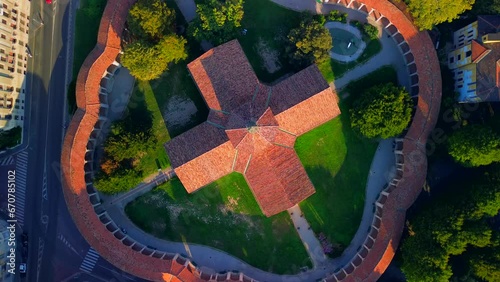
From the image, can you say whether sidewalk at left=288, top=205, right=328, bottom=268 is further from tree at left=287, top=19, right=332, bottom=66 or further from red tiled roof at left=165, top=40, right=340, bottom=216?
tree at left=287, top=19, right=332, bottom=66

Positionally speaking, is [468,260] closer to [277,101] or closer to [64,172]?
[277,101]

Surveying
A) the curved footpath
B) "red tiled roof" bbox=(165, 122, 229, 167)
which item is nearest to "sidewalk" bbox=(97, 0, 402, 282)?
the curved footpath

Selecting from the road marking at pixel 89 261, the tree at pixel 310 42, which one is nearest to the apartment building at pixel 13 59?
the road marking at pixel 89 261

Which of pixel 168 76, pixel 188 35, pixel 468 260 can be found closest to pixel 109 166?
pixel 168 76

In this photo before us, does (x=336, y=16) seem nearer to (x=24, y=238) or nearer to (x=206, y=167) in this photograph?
(x=206, y=167)

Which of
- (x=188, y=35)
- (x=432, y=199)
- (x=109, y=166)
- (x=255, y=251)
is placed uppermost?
(x=188, y=35)

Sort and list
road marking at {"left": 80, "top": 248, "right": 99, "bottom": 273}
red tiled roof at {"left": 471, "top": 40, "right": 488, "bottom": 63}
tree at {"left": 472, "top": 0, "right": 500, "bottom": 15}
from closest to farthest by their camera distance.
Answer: red tiled roof at {"left": 471, "top": 40, "right": 488, "bottom": 63} < tree at {"left": 472, "top": 0, "right": 500, "bottom": 15} < road marking at {"left": 80, "top": 248, "right": 99, "bottom": 273}
